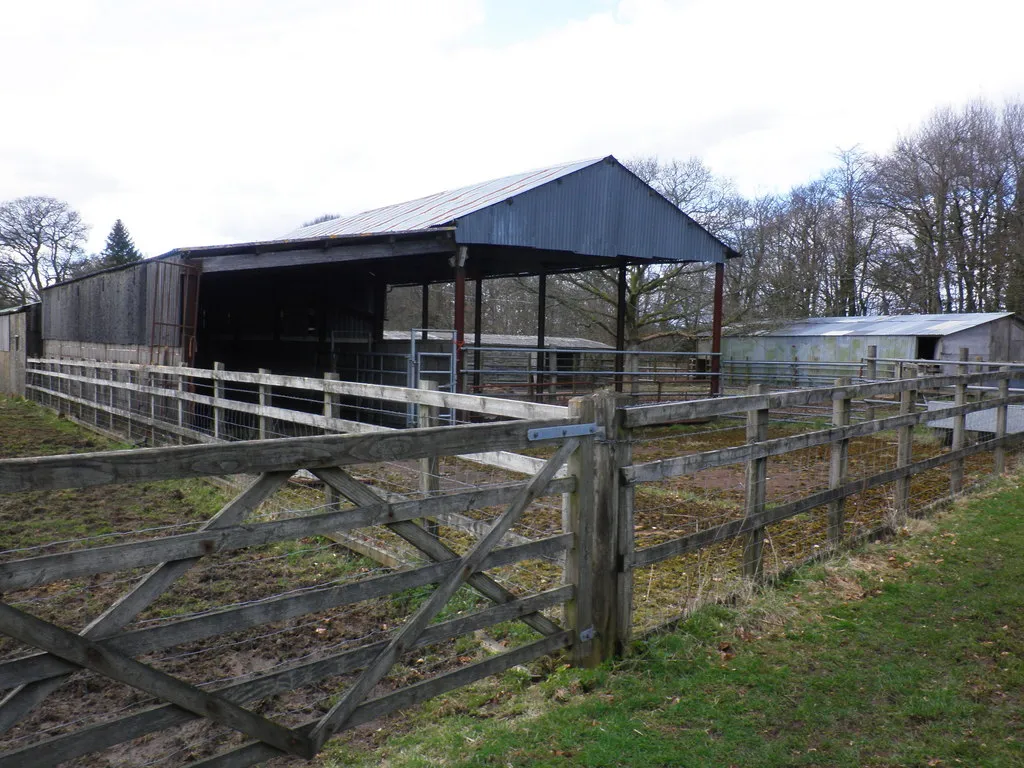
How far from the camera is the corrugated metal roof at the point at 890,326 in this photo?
73.1 feet

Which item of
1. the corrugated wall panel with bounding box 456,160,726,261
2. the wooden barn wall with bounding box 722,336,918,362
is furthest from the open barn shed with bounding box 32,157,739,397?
the wooden barn wall with bounding box 722,336,918,362

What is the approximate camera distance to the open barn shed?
1242cm

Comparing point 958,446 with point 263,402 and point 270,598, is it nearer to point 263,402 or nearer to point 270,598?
point 263,402

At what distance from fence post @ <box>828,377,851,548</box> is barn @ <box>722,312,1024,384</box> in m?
15.1

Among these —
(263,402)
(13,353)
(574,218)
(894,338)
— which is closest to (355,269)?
(574,218)

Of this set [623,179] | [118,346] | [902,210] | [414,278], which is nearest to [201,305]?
[118,346]

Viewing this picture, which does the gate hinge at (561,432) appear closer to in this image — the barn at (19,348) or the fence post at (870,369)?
the fence post at (870,369)

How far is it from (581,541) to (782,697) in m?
1.12

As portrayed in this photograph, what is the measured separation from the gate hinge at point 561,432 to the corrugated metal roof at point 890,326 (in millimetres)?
21606

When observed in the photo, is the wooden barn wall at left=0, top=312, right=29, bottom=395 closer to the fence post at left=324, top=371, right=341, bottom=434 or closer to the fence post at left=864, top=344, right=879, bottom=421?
the fence post at left=324, top=371, right=341, bottom=434

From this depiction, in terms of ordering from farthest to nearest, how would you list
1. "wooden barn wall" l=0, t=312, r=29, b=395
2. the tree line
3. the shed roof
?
the tree line, "wooden barn wall" l=0, t=312, r=29, b=395, the shed roof

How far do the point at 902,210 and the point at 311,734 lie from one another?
36.9 m

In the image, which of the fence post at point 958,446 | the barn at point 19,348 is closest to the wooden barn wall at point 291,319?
the barn at point 19,348

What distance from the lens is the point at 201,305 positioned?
1955 cm
